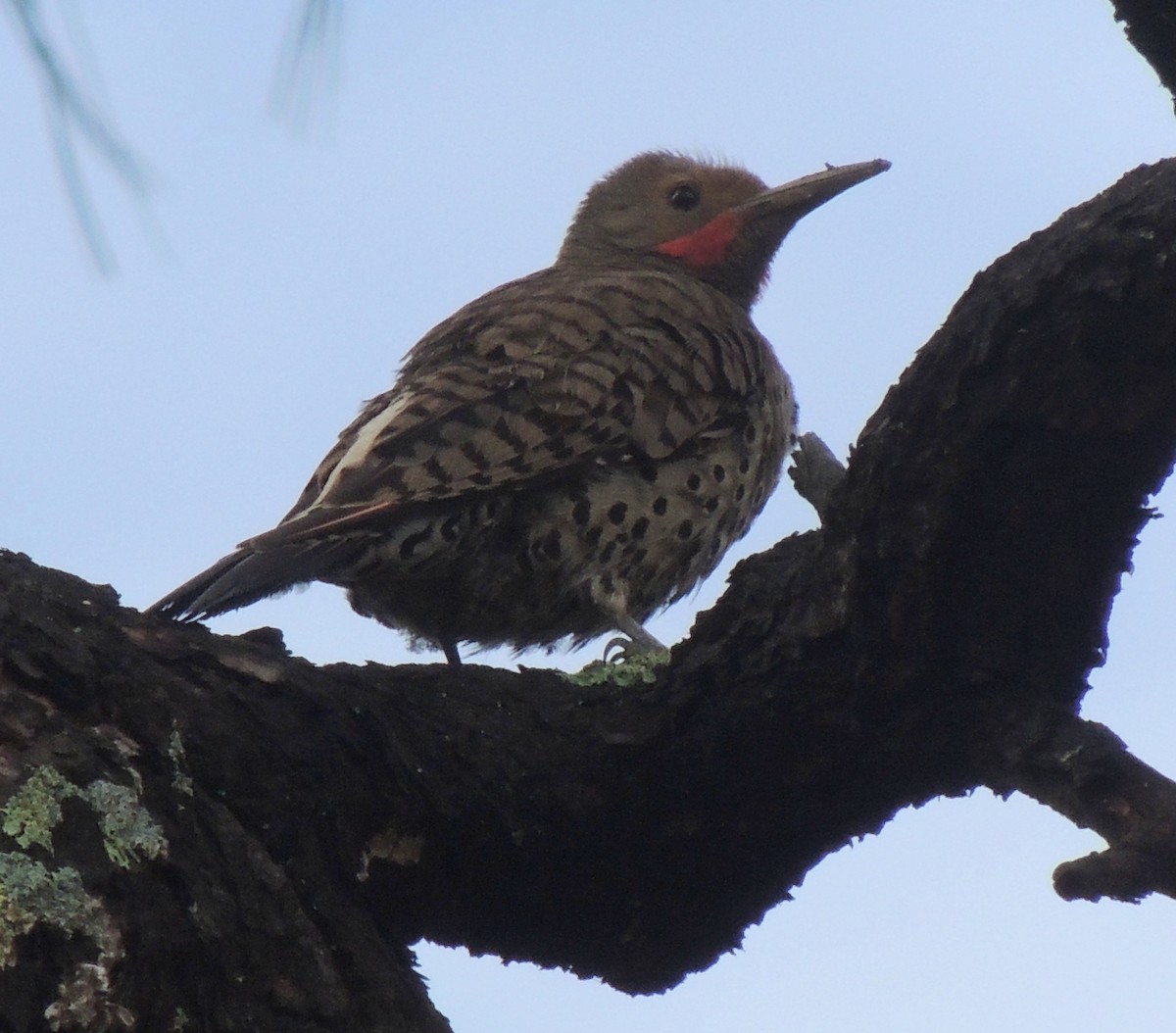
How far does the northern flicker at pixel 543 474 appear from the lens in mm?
4844

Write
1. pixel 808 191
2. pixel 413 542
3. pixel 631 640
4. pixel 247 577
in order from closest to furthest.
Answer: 1. pixel 247 577
2. pixel 413 542
3. pixel 631 640
4. pixel 808 191

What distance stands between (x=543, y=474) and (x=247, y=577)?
47.3 inches

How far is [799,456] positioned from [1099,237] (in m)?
0.91

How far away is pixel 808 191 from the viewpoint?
7.70 meters

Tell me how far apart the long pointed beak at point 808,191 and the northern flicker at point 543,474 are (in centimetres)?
128

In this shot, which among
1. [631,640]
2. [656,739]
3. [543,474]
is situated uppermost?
[543,474]

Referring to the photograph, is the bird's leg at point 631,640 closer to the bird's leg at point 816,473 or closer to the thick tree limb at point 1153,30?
the bird's leg at point 816,473

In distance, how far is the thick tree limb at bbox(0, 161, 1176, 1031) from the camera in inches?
112

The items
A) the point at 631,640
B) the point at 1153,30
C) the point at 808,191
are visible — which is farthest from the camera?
the point at 808,191

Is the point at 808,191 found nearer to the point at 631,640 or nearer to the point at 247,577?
the point at 631,640

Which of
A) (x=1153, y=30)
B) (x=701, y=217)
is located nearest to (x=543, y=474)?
(x=1153, y=30)

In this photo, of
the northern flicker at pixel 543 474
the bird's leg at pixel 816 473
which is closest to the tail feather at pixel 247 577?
the northern flicker at pixel 543 474

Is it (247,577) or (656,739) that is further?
(247,577)

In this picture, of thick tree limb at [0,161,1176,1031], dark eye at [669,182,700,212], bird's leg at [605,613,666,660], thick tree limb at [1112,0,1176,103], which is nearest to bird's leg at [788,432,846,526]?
thick tree limb at [0,161,1176,1031]
